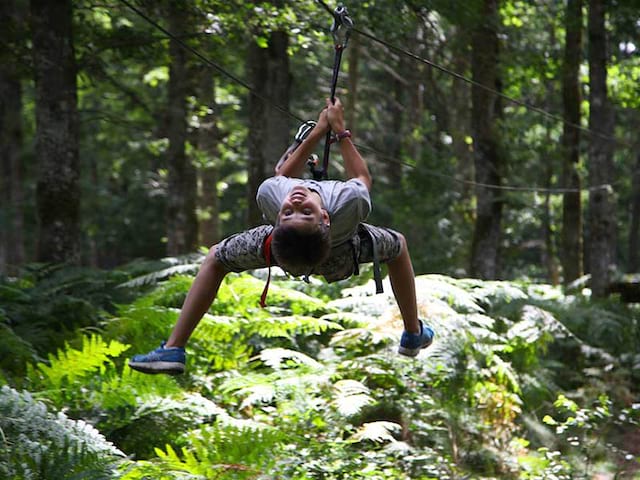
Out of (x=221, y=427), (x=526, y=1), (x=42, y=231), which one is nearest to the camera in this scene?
A: (x=221, y=427)

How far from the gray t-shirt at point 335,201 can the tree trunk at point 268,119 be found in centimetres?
564

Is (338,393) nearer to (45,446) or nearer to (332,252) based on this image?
(332,252)

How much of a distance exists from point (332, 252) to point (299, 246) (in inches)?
19.3

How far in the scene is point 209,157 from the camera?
15062 millimetres

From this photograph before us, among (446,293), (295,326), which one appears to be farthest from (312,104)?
(295,326)

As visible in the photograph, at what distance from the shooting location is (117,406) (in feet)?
17.8

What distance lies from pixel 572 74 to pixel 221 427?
10.5 metres

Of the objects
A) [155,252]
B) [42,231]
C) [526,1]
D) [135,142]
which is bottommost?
[155,252]

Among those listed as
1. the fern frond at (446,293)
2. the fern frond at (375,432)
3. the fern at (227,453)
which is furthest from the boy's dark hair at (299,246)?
the fern frond at (446,293)

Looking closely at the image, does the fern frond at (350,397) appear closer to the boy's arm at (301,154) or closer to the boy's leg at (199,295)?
the boy's leg at (199,295)

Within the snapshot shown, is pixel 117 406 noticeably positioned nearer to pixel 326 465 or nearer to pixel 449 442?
pixel 326 465

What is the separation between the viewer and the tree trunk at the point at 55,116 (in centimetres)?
857

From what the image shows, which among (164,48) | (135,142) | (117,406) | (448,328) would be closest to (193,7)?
(164,48)

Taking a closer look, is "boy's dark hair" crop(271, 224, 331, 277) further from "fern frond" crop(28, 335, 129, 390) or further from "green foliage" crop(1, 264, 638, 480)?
"fern frond" crop(28, 335, 129, 390)
